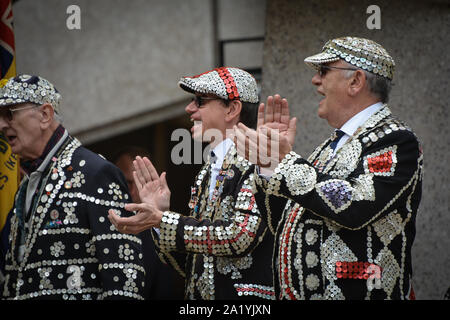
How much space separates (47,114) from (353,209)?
1.97 meters

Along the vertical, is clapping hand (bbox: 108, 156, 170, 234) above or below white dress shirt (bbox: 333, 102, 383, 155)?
below

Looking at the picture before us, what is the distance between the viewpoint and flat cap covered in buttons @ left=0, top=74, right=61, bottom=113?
427cm

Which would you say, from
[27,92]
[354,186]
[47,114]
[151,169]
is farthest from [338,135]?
[27,92]

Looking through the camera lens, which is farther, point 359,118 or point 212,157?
point 212,157

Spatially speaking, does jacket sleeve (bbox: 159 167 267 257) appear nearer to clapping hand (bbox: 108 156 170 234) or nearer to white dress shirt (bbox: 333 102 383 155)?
clapping hand (bbox: 108 156 170 234)

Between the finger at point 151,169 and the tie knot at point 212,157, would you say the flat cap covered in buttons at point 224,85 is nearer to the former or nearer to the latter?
the tie knot at point 212,157

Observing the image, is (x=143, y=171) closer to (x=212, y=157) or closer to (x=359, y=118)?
(x=212, y=157)

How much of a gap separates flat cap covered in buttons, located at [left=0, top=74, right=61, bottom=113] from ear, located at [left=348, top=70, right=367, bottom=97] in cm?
176

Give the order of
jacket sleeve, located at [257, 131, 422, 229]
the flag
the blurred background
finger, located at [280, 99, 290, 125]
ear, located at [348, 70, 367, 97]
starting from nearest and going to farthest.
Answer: jacket sleeve, located at [257, 131, 422, 229] < ear, located at [348, 70, 367, 97] < finger, located at [280, 99, 290, 125] < the flag < the blurred background

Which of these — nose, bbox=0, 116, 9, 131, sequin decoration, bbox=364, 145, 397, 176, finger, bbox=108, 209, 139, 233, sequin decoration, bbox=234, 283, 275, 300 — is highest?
nose, bbox=0, 116, 9, 131

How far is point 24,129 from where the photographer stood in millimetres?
4262

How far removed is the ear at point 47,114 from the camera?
14.1 feet

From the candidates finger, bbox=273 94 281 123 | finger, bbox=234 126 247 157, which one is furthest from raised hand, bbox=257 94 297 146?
finger, bbox=234 126 247 157
